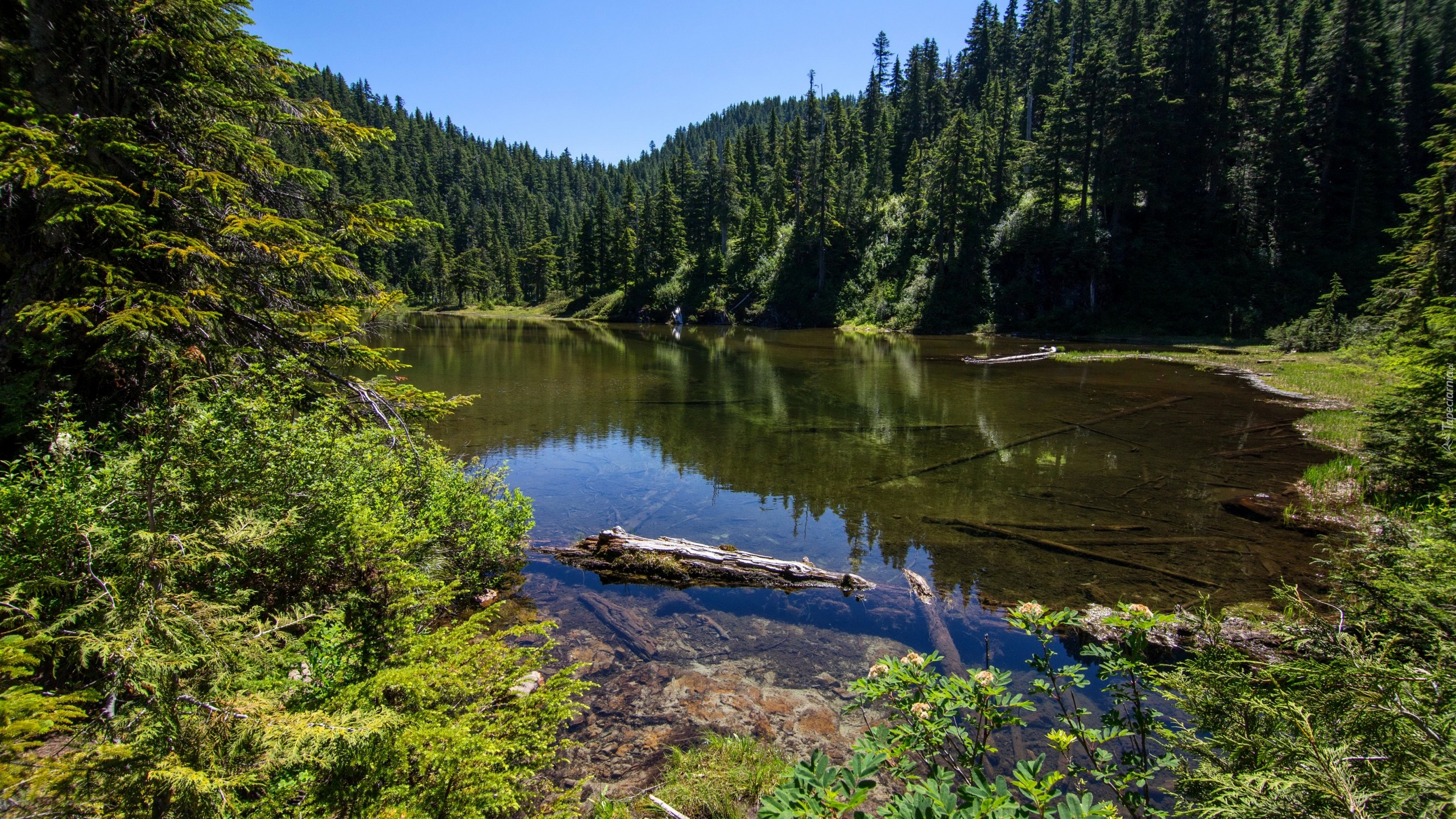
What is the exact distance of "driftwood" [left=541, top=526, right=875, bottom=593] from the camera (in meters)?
9.31

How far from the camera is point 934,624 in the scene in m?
8.13

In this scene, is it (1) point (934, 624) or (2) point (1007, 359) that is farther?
(2) point (1007, 359)

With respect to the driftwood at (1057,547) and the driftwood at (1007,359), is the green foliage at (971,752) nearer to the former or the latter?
the driftwood at (1057,547)

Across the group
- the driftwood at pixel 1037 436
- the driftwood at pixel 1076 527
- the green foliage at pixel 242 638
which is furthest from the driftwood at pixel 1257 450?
the green foliage at pixel 242 638

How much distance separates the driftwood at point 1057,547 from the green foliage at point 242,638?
8.14 metres

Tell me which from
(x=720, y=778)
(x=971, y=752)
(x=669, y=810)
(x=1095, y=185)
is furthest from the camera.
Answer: (x=1095, y=185)

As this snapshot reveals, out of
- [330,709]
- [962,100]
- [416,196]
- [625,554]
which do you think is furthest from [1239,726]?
[416,196]

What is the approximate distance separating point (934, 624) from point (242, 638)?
7.47 meters

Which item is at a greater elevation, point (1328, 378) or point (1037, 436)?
point (1328, 378)

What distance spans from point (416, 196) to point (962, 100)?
104 metres

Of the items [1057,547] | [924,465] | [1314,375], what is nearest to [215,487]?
[1057,547]

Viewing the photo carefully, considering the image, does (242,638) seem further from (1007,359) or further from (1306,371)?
(1007,359)

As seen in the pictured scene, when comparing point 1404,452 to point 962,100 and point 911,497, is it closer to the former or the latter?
point 911,497

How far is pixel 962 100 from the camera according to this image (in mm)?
78875
